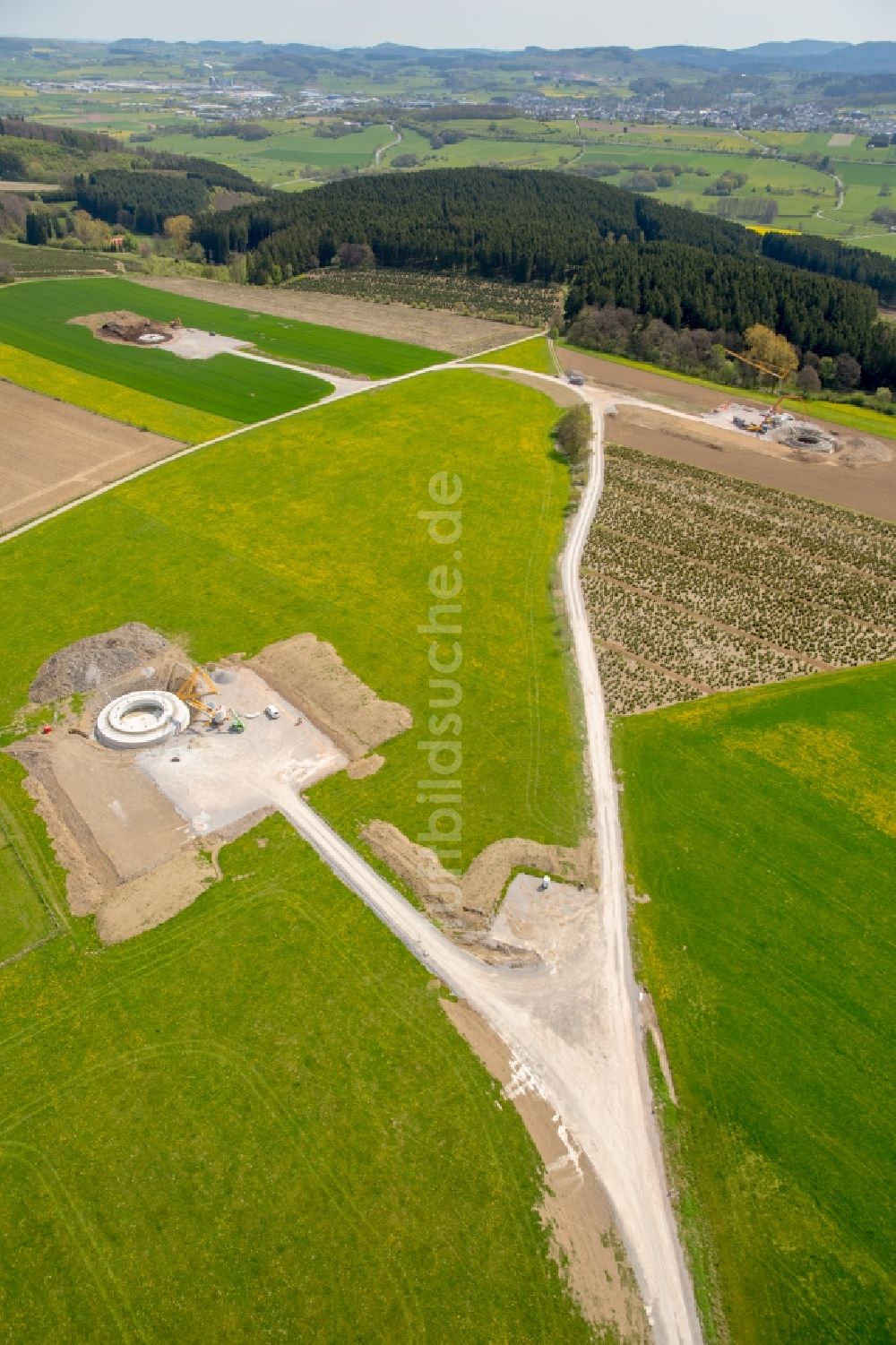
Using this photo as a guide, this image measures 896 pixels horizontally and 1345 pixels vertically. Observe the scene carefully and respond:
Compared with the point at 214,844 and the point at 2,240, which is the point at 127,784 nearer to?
the point at 214,844

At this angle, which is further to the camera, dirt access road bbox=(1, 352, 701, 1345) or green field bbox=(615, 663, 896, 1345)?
dirt access road bbox=(1, 352, 701, 1345)

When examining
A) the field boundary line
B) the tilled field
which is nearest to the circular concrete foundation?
the field boundary line

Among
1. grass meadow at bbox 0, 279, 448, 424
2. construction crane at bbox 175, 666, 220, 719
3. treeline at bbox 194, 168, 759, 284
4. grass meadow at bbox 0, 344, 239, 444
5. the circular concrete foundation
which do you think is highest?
treeline at bbox 194, 168, 759, 284

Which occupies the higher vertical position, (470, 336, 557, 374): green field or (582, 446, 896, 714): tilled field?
(470, 336, 557, 374): green field

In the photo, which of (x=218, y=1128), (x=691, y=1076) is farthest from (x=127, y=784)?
(x=691, y=1076)

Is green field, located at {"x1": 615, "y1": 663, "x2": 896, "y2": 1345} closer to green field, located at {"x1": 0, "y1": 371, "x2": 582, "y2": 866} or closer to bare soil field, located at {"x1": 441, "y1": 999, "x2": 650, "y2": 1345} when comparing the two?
bare soil field, located at {"x1": 441, "y1": 999, "x2": 650, "y2": 1345}

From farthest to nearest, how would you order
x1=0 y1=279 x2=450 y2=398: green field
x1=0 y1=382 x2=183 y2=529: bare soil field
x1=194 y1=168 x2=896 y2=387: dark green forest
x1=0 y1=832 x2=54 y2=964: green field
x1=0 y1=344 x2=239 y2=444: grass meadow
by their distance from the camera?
x1=194 y1=168 x2=896 y2=387: dark green forest, x1=0 y1=279 x2=450 y2=398: green field, x1=0 y1=344 x2=239 y2=444: grass meadow, x1=0 y1=382 x2=183 y2=529: bare soil field, x1=0 y1=832 x2=54 y2=964: green field

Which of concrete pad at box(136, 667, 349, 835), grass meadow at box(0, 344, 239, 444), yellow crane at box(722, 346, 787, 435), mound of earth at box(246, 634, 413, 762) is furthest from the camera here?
yellow crane at box(722, 346, 787, 435)

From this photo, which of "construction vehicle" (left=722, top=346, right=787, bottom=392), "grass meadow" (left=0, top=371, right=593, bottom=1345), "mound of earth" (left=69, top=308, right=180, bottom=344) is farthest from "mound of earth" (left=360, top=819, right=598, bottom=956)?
"mound of earth" (left=69, top=308, right=180, bottom=344)

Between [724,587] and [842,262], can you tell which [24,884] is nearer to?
[724,587]
